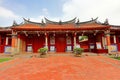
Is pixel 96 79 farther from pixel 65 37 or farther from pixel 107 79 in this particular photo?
pixel 65 37

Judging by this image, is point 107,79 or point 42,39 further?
point 42,39

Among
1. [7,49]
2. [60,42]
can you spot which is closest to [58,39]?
[60,42]

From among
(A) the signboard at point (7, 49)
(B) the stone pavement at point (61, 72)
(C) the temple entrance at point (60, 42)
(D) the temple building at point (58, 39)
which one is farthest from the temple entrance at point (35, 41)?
(B) the stone pavement at point (61, 72)

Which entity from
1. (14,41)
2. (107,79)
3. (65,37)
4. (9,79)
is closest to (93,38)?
(65,37)

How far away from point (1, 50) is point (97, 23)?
15.3m

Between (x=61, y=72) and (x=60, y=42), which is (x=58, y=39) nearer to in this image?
(x=60, y=42)

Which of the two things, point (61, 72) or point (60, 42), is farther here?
point (60, 42)

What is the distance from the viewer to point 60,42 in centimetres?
1750

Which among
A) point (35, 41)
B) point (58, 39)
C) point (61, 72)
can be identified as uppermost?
point (58, 39)

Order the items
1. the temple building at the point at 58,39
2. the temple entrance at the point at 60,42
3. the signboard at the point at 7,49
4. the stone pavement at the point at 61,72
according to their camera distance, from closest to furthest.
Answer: the stone pavement at the point at 61,72 < the temple building at the point at 58,39 < the signboard at the point at 7,49 < the temple entrance at the point at 60,42

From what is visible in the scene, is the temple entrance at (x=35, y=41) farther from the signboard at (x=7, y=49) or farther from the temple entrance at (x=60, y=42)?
the signboard at (x=7, y=49)

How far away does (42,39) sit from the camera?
691 inches

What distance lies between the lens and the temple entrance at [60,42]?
57.3 ft

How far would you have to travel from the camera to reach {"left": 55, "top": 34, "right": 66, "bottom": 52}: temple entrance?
17453mm
